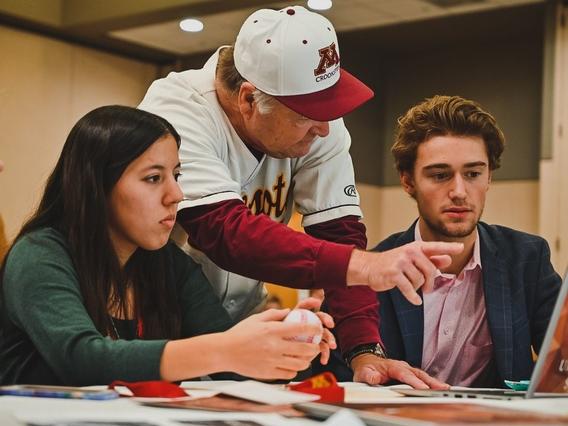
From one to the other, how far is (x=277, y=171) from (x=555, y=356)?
3.13ft

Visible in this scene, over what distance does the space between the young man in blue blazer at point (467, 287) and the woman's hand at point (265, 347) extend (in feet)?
2.81

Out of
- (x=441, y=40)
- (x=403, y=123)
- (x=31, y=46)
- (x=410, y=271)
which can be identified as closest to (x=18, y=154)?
(x=31, y=46)

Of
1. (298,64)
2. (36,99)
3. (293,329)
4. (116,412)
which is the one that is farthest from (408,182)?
(36,99)

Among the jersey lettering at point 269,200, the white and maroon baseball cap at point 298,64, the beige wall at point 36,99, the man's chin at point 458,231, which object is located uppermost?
the beige wall at point 36,99

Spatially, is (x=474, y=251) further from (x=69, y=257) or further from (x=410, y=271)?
(x=69, y=257)

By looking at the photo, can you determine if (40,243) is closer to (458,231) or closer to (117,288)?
(117,288)

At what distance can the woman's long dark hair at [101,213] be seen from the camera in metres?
1.50

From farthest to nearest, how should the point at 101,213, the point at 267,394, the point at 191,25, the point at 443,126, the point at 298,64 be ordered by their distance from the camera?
the point at 191,25
the point at 443,126
the point at 298,64
the point at 101,213
the point at 267,394

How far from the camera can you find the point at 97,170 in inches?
60.9

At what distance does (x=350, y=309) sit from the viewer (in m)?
1.92

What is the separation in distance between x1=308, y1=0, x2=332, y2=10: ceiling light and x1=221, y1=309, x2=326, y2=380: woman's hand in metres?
4.16

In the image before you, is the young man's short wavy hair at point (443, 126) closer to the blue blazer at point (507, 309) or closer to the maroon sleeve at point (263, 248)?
the blue blazer at point (507, 309)

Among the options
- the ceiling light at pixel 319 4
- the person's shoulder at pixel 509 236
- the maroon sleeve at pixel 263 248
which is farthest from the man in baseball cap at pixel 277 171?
the ceiling light at pixel 319 4

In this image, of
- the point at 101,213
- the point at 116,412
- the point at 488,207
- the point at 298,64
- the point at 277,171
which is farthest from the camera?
the point at 488,207
